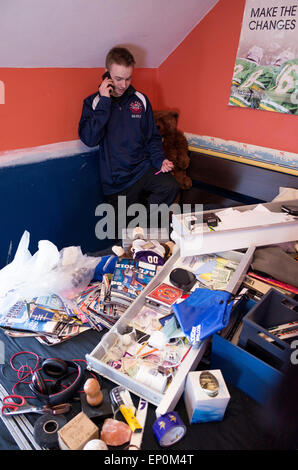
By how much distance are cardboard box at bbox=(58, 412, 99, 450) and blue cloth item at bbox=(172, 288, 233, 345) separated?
1.39 feet

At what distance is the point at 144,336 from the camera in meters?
1.21

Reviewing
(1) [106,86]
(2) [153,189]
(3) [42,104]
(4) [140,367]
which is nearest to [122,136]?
(1) [106,86]

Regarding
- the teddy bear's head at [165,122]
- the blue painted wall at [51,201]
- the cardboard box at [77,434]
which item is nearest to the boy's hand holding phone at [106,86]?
the blue painted wall at [51,201]

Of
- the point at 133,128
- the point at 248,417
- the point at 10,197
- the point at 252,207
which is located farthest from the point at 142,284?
the point at 133,128

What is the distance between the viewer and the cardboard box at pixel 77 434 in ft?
2.77

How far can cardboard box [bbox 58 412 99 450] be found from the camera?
2.77 feet

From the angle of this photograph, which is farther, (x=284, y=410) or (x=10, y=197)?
(x=10, y=197)

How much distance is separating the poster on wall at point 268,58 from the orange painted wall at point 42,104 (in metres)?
1.08

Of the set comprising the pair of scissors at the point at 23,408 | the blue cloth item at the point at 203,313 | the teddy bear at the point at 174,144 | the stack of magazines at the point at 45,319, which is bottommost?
the pair of scissors at the point at 23,408

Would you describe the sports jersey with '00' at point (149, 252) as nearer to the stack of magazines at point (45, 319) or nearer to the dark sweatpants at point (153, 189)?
the stack of magazines at point (45, 319)

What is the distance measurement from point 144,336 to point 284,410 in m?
0.54

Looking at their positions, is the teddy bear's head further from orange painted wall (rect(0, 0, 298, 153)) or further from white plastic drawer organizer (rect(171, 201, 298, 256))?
white plastic drawer organizer (rect(171, 201, 298, 256))

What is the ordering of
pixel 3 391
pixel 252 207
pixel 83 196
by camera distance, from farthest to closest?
pixel 83 196
pixel 252 207
pixel 3 391
